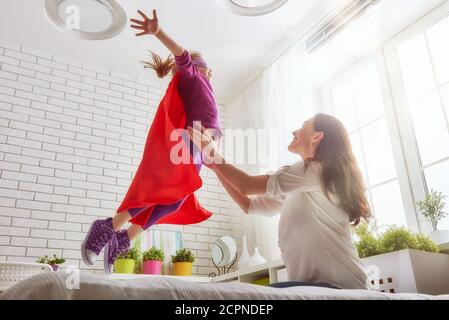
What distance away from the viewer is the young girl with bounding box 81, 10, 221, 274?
1.88 metres

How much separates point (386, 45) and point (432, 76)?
52cm

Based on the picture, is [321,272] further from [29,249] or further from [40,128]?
[40,128]

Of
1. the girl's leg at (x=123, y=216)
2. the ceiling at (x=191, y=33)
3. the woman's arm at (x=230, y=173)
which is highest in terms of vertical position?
the ceiling at (x=191, y=33)

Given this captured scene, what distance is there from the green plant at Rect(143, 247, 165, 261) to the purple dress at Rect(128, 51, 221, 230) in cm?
147

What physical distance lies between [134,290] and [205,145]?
3.79ft

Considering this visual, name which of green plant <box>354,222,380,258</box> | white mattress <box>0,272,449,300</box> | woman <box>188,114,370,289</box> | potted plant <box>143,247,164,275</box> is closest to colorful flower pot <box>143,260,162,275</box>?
potted plant <box>143,247,164,275</box>

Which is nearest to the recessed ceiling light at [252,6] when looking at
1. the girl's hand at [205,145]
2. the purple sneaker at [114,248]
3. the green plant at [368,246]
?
the girl's hand at [205,145]

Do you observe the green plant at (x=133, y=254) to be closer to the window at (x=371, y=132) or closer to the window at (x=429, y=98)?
the window at (x=371, y=132)

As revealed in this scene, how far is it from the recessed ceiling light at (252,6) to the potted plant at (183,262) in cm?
192

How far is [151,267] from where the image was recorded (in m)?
3.36

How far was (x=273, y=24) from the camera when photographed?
11.7ft

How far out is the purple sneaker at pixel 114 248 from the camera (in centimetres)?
192

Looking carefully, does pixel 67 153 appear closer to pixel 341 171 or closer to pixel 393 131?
pixel 393 131
